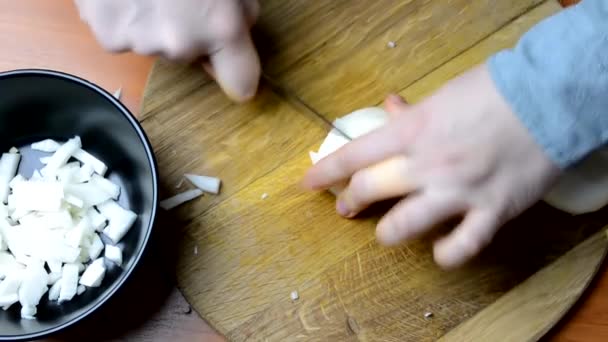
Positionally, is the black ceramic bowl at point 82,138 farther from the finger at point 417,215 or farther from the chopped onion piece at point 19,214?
the finger at point 417,215

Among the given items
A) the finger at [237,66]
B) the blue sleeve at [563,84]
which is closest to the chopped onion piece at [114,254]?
the finger at [237,66]

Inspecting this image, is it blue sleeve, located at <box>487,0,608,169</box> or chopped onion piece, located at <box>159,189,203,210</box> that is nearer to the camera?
blue sleeve, located at <box>487,0,608,169</box>

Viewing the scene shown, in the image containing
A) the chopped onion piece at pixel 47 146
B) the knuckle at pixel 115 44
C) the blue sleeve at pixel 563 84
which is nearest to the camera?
the blue sleeve at pixel 563 84

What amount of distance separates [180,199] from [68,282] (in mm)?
160

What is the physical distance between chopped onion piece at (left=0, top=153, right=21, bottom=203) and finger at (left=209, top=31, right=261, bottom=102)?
286 millimetres

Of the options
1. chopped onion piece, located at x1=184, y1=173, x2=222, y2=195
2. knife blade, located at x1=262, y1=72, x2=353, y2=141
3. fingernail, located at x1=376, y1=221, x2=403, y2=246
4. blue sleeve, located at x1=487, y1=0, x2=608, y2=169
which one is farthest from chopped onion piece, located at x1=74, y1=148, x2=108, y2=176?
blue sleeve, located at x1=487, y1=0, x2=608, y2=169

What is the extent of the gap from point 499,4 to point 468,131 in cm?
25

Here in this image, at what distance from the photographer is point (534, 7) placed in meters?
0.93

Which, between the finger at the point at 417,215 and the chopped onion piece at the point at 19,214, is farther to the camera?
the chopped onion piece at the point at 19,214

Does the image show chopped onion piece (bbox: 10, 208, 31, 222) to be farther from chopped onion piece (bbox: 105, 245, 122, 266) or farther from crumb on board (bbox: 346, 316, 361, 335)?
crumb on board (bbox: 346, 316, 361, 335)

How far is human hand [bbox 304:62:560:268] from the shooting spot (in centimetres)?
75

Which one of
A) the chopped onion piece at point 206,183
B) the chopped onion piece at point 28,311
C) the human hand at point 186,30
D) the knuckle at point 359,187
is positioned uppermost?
the human hand at point 186,30

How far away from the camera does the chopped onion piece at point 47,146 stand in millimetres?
937

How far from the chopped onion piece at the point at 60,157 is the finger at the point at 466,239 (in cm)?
46
